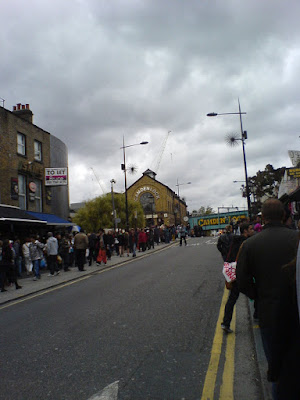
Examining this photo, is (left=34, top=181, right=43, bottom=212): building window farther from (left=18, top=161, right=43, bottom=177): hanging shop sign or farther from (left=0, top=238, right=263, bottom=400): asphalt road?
(left=0, top=238, right=263, bottom=400): asphalt road

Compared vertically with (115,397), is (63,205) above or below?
above

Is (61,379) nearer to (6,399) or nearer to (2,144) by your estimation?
(6,399)

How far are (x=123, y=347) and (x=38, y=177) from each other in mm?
20584

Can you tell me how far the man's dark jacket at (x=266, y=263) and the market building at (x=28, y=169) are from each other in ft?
52.4

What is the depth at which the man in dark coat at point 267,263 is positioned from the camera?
2.62 metres

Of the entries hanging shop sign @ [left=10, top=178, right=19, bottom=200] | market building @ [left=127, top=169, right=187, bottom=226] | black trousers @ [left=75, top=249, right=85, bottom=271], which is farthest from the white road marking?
market building @ [left=127, top=169, right=187, bottom=226]

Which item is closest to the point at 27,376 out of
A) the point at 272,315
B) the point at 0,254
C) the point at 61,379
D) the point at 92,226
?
the point at 61,379

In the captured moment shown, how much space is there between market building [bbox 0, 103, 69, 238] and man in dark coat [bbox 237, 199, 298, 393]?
15962 mm

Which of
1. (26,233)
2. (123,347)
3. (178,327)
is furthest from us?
(26,233)

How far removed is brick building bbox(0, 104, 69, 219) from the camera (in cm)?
2069

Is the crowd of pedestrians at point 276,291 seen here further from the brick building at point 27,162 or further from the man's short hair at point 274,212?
the brick building at point 27,162

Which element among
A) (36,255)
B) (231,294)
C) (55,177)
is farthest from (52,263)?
(231,294)

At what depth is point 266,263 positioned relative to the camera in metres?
2.74

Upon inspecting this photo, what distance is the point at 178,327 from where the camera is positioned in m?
5.95
